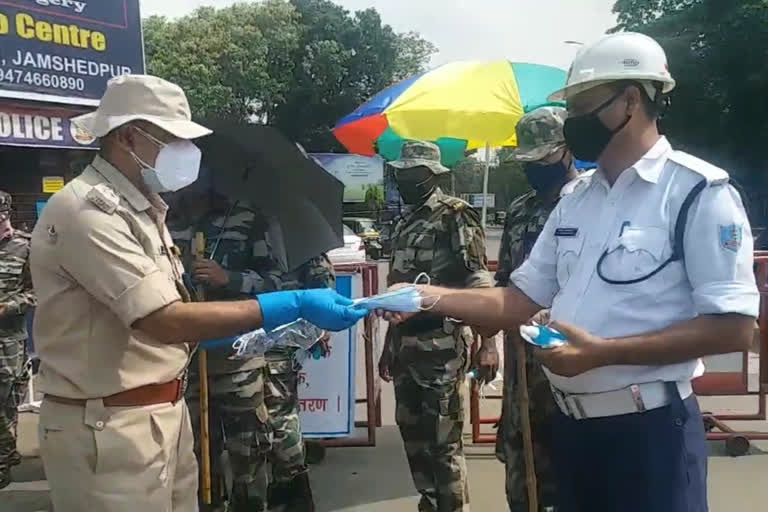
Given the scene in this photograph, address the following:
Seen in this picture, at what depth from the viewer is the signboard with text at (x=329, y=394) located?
17.0 feet

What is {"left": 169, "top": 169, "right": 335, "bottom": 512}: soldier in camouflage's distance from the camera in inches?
153

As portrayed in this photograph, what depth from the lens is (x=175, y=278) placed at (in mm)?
2562

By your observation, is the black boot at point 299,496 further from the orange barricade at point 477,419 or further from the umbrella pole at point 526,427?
the orange barricade at point 477,419

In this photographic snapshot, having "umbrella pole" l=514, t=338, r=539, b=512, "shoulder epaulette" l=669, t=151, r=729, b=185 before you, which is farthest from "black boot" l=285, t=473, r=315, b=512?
"shoulder epaulette" l=669, t=151, r=729, b=185

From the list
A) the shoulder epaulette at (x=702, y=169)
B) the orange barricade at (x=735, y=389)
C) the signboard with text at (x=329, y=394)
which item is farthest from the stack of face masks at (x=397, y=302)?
the orange barricade at (x=735, y=389)

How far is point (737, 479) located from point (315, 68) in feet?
105

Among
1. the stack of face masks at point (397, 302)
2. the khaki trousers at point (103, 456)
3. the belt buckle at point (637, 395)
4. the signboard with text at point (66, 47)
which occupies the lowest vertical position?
the khaki trousers at point (103, 456)

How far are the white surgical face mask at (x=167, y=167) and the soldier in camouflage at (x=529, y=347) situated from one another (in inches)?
64.4

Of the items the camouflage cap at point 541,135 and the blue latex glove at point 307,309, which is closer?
the blue latex glove at point 307,309

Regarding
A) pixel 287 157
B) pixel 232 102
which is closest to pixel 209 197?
pixel 287 157

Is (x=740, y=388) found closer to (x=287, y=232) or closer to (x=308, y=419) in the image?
(x=308, y=419)

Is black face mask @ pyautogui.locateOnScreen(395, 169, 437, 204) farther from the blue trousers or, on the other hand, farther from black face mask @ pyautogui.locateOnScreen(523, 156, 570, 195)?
the blue trousers

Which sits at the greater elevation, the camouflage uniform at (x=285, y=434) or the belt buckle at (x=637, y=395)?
the belt buckle at (x=637, y=395)

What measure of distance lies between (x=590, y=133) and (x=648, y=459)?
0.89 meters
